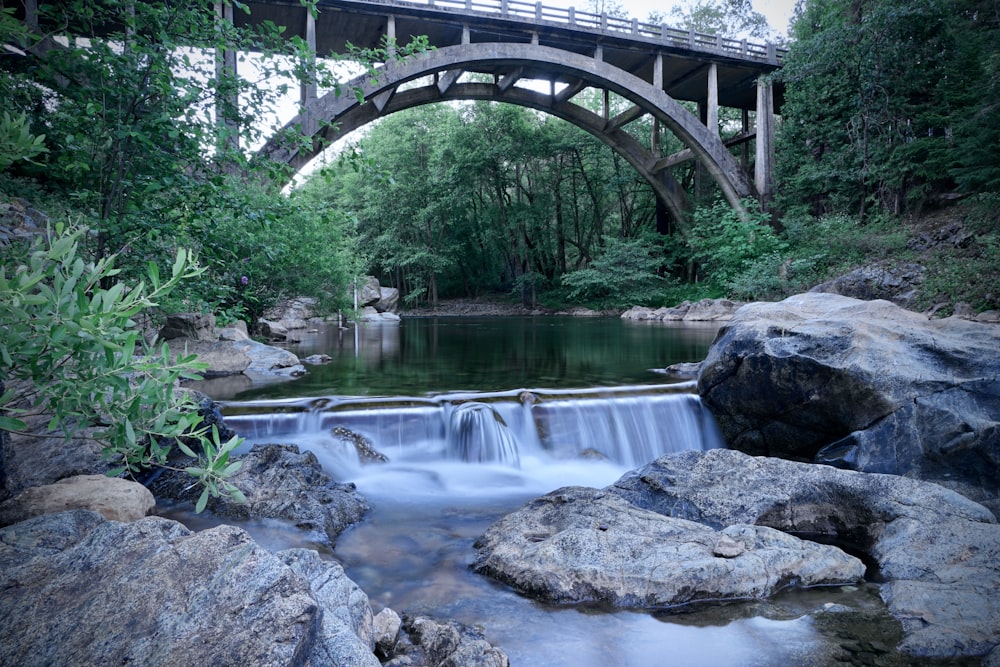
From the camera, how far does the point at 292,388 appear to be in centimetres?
780

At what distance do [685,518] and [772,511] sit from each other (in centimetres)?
61

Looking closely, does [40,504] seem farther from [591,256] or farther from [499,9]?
[591,256]

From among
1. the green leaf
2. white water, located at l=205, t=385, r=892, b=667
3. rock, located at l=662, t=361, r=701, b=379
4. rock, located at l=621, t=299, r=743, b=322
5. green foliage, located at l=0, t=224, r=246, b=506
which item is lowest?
white water, located at l=205, t=385, r=892, b=667

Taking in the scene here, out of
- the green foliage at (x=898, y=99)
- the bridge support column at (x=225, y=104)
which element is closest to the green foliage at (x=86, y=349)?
the bridge support column at (x=225, y=104)

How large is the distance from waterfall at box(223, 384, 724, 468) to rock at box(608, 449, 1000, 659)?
5.50 ft

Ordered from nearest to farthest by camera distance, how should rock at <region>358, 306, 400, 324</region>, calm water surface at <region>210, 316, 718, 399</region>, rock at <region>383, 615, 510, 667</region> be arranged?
rock at <region>383, 615, 510, 667</region> < calm water surface at <region>210, 316, 718, 399</region> < rock at <region>358, 306, 400, 324</region>

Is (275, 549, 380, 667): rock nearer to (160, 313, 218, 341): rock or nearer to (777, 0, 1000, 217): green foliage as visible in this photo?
(160, 313, 218, 341): rock

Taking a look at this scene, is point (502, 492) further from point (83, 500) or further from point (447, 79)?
point (447, 79)

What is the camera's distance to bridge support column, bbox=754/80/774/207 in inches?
858

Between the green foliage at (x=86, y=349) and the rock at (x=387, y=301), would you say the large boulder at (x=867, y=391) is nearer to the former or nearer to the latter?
the green foliage at (x=86, y=349)

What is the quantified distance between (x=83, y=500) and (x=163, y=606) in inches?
81.4

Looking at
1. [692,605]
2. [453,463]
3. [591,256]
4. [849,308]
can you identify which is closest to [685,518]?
[692,605]

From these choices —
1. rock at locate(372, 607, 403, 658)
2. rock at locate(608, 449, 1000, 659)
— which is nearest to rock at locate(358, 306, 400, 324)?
rock at locate(608, 449, 1000, 659)

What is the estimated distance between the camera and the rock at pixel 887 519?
2.76 meters
